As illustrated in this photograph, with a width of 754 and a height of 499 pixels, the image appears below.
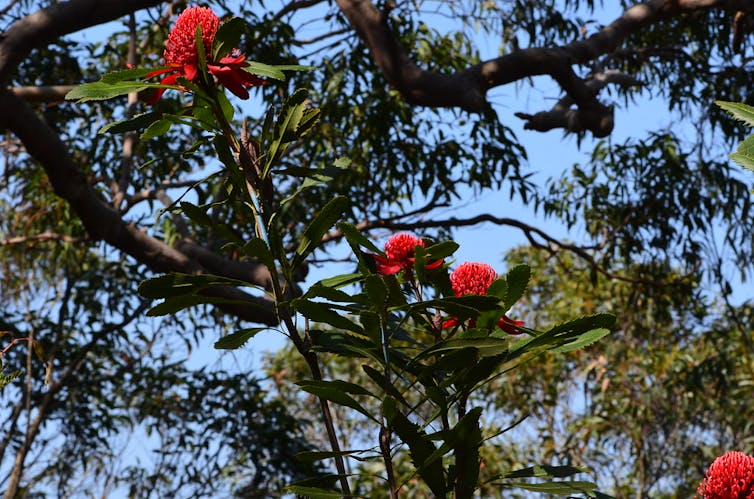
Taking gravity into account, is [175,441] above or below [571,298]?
below

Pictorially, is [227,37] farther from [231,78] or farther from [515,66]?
[515,66]

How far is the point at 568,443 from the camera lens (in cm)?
802

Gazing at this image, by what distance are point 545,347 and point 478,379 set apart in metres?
0.09

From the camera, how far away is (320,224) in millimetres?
1329

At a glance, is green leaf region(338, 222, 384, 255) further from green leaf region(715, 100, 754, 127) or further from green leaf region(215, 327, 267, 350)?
green leaf region(715, 100, 754, 127)

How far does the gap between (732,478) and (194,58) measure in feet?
2.77

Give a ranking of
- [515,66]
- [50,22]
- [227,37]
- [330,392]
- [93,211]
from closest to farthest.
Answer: [330,392] → [227,37] → [50,22] → [93,211] → [515,66]

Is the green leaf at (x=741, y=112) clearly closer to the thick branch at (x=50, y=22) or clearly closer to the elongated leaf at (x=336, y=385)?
the elongated leaf at (x=336, y=385)

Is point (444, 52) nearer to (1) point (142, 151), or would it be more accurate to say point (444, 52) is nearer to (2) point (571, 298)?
(1) point (142, 151)

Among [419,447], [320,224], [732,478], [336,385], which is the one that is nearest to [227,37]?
[320,224]

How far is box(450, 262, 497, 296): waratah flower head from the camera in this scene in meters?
1.41

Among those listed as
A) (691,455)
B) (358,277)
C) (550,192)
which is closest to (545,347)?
(358,277)

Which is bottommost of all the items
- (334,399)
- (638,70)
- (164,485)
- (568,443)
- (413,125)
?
(334,399)

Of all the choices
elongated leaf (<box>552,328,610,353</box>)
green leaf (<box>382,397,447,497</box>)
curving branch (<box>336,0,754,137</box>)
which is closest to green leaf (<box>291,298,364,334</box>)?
green leaf (<box>382,397,447,497</box>)
